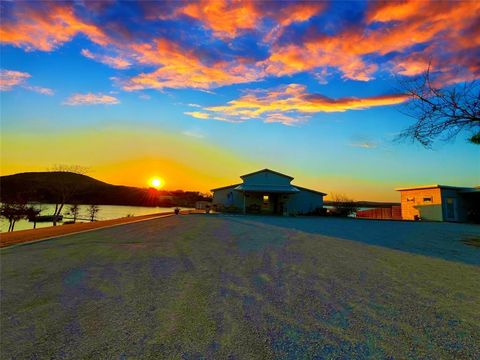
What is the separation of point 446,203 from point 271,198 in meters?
15.0

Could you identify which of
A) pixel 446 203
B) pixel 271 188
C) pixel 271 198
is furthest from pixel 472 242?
pixel 271 198

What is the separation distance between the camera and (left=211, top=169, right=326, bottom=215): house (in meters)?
28.5

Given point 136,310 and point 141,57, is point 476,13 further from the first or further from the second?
point 136,310

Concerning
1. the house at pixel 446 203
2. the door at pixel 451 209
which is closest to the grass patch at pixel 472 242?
the house at pixel 446 203

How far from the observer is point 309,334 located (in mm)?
2842

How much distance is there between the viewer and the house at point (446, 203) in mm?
22953

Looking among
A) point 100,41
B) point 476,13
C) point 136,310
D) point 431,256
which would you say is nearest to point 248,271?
point 136,310

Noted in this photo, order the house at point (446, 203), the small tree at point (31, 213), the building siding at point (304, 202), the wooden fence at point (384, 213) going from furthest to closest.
Answer: the small tree at point (31, 213) < the building siding at point (304, 202) < the wooden fence at point (384, 213) < the house at point (446, 203)

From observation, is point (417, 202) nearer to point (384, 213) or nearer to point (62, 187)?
point (384, 213)

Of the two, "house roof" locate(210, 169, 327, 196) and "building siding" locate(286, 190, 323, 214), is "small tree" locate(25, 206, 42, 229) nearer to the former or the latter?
"house roof" locate(210, 169, 327, 196)

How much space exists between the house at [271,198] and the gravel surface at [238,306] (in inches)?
857

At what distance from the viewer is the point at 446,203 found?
23.1m

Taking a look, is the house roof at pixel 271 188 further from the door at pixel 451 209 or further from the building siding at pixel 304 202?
A: the door at pixel 451 209

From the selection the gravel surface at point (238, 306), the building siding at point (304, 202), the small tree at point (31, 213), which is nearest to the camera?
the gravel surface at point (238, 306)
